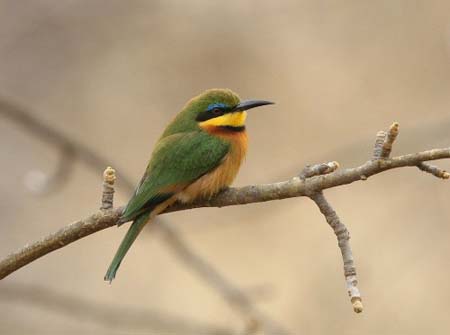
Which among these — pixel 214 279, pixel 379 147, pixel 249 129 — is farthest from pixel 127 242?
pixel 249 129

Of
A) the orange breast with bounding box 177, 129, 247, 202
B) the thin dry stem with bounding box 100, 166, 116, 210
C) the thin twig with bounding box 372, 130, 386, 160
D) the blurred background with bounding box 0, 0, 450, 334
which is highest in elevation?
the thin twig with bounding box 372, 130, 386, 160

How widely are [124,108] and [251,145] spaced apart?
1.03 m

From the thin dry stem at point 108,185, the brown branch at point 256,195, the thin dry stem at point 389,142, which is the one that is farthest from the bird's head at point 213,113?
the thin dry stem at point 389,142

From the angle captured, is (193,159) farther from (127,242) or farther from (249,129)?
(249,129)

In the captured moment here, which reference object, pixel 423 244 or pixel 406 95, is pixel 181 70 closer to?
pixel 406 95

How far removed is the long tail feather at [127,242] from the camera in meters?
2.53

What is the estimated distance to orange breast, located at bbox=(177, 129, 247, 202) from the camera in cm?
275

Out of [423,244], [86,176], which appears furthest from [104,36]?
[423,244]

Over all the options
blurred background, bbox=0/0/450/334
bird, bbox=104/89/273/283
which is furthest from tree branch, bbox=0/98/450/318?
blurred background, bbox=0/0/450/334

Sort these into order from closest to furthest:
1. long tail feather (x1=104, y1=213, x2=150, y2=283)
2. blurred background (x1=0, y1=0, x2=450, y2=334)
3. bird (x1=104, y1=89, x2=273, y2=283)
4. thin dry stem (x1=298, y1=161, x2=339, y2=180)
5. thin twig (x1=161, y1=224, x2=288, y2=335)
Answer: thin dry stem (x1=298, y1=161, x2=339, y2=180) < long tail feather (x1=104, y1=213, x2=150, y2=283) < bird (x1=104, y1=89, x2=273, y2=283) < thin twig (x1=161, y1=224, x2=288, y2=335) < blurred background (x1=0, y1=0, x2=450, y2=334)

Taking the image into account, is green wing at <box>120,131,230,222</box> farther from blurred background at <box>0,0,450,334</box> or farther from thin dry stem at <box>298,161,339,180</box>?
blurred background at <box>0,0,450,334</box>

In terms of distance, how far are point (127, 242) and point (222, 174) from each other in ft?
1.43

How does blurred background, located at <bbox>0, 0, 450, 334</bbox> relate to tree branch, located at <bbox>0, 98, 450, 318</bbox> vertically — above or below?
below

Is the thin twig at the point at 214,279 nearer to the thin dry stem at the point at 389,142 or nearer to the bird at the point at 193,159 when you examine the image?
the bird at the point at 193,159
